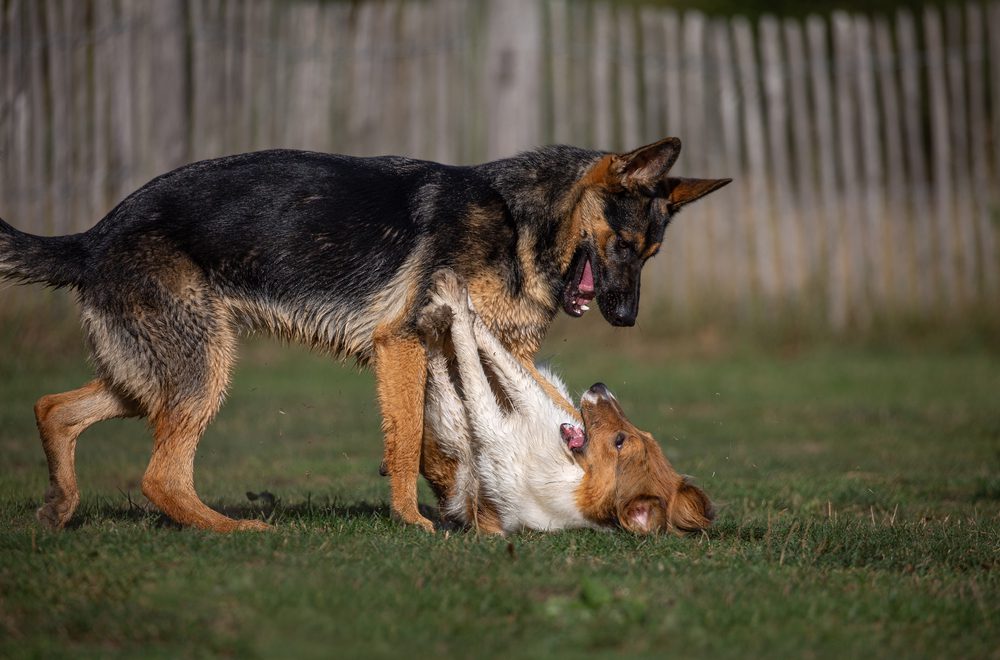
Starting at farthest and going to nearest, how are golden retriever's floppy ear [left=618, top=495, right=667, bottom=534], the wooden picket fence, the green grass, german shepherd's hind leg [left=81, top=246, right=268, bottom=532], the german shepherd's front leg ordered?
1. the wooden picket fence
2. the german shepherd's front leg
3. golden retriever's floppy ear [left=618, top=495, right=667, bottom=534]
4. german shepherd's hind leg [left=81, top=246, right=268, bottom=532]
5. the green grass

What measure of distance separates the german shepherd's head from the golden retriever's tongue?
25.6 inches

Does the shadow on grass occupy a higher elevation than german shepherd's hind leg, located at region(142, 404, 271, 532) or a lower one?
lower

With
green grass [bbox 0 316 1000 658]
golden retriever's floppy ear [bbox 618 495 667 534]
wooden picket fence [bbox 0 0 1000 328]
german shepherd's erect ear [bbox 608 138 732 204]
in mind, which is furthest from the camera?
wooden picket fence [bbox 0 0 1000 328]

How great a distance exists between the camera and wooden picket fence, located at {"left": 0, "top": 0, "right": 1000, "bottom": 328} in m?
12.9

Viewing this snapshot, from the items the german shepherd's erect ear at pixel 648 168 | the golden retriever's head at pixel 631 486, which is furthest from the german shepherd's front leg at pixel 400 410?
the german shepherd's erect ear at pixel 648 168

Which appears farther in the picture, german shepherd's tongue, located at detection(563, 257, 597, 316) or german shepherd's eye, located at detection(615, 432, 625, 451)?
german shepherd's tongue, located at detection(563, 257, 597, 316)

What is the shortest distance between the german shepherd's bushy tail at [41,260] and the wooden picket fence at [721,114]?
684cm

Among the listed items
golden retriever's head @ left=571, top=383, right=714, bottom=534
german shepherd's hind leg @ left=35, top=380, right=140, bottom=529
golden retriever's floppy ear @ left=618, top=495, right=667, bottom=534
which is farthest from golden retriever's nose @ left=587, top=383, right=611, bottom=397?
german shepherd's hind leg @ left=35, top=380, right=140, bottom=529

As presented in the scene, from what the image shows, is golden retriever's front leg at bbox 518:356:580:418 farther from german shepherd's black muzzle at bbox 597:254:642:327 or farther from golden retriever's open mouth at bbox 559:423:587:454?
german shepherd's black muzzle at bbox 597:254:642:327

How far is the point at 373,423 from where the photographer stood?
34.0ft

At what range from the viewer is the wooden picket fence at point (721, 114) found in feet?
42.2

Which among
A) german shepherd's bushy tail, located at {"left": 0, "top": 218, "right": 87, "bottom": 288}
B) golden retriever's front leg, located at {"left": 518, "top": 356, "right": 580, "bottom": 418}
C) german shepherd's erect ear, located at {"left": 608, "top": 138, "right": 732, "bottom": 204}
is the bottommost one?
golden retriever's front leg, located at {"left": 518, "top": 356, "right": 580, "bottom": 418}

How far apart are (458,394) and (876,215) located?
832cm

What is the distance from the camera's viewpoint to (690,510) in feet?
19.6
